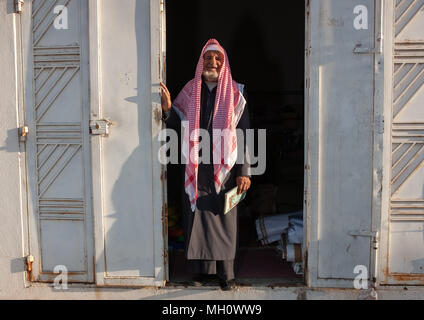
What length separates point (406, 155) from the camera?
283cm

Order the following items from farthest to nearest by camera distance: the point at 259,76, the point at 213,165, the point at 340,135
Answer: the point at 259,76, the point at 213,165, the point at 340,135

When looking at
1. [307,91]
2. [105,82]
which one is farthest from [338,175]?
[105,82]

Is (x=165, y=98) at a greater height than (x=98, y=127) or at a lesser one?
greater

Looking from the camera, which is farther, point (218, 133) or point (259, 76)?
point (259, 76)

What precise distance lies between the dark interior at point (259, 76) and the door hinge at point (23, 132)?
1.61 metres

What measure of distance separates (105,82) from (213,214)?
4.35ft

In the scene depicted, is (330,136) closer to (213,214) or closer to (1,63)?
(213,214)

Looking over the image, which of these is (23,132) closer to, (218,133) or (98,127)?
(98,127)

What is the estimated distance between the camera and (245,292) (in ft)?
9.62

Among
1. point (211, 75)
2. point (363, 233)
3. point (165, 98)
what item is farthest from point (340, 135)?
point (165, 98)

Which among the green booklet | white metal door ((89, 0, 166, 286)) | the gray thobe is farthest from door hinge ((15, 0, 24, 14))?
the green booklet

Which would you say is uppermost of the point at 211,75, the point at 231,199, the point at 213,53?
the point at 213,53

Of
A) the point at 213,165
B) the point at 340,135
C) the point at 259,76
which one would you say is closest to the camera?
the point at 340,135

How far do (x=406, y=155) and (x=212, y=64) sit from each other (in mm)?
1644
